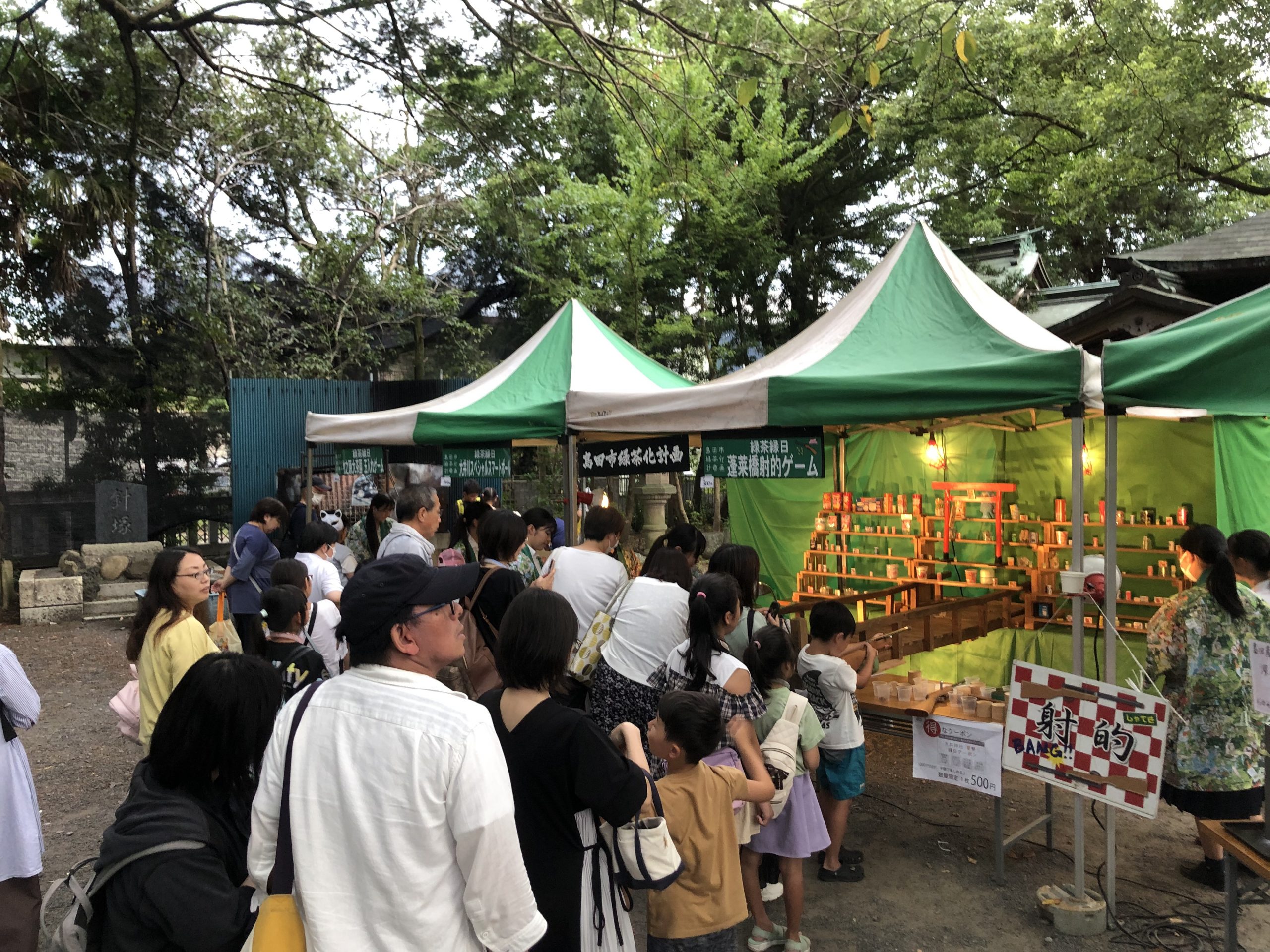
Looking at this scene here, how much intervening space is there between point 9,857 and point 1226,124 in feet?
44.4

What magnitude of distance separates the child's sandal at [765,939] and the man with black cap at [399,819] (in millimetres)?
2186

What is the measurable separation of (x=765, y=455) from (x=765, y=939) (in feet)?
8.02

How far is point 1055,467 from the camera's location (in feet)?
27.2

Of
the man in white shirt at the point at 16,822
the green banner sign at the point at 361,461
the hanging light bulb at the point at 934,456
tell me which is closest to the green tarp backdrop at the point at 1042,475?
the hanging light bulb at the point at 934,456

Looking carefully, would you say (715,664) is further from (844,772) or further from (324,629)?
(324,629)

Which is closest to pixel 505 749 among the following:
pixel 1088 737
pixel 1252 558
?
pixel 1088 737

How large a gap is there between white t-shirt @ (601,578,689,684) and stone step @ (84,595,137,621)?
10.3 meters

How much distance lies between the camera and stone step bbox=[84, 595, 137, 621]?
37.7 feet

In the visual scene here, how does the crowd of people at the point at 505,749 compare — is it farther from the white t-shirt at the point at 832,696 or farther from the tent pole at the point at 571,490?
the tent pole at the point at 571,490

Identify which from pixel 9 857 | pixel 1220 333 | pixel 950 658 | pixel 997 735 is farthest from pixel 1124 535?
pixel 9 857

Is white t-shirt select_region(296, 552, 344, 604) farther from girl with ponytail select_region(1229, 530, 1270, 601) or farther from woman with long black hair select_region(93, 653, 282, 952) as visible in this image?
girl with ponytail select_region(1229, 530, 1270, 601)

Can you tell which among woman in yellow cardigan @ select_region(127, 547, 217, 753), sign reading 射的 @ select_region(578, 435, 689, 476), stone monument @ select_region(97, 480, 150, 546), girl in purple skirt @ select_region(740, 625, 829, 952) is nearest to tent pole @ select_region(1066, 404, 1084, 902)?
girl in purple skirt @ select_region(740, 625, 829, 952)

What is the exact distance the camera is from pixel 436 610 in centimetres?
178

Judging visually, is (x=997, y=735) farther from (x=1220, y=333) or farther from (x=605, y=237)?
→ (x=605, y=237)
